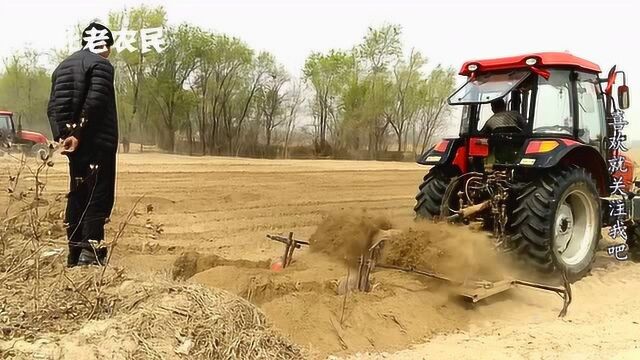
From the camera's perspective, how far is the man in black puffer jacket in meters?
4.40

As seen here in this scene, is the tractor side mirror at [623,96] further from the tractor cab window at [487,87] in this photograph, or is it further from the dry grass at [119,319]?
the dry grass at [119,319]

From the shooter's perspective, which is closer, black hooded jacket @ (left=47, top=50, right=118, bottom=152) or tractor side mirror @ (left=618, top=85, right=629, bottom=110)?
black hooded jacket @ (left=47, top=50, right=118, bottom=152)

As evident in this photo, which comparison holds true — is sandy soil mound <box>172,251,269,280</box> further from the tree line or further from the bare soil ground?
the tree line

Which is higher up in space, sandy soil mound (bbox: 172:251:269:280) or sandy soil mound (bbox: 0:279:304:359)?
sandy soil mound (bbox: 0:279:304:359)

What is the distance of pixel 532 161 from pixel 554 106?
852 mm

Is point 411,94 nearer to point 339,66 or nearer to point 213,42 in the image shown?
point 339,66

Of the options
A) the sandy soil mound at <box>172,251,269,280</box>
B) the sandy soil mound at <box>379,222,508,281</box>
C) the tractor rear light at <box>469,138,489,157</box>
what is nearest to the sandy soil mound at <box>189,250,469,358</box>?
the sandy soil mound at <box>379,222,508,281</box>

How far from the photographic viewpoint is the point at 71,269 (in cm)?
379

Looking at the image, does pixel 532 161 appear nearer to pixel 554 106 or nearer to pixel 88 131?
pixel 554 106

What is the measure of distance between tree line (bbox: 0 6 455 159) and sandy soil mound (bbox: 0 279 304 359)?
94.6ft

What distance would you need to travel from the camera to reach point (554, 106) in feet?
20.0

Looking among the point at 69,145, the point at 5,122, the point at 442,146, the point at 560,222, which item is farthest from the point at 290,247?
the point at 5,122

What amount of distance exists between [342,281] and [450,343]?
0.92 m

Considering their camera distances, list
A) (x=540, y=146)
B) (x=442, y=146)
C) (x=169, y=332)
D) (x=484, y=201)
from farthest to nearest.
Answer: (x=442, y=146)
(x=484, y=201)
(x=540, y=146)
(x=169, y=332)
